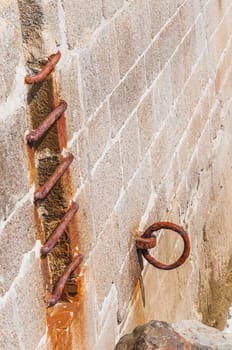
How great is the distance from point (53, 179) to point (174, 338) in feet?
2.77

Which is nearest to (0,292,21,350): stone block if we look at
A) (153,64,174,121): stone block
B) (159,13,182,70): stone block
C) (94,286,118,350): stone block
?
(94,286,118,350): stone block

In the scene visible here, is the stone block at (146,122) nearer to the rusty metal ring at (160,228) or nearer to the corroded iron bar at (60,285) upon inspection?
the rusty metal ring at (160,228)

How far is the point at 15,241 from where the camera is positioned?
2527 millimetres

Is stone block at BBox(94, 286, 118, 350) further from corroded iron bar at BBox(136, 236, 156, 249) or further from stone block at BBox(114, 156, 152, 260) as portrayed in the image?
corroded iron bar at BBox(136, 236, 156, 249)

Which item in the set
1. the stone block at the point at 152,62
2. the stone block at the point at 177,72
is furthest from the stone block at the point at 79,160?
the stone block at the point at 177,72

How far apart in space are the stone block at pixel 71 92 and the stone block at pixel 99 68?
70 mm

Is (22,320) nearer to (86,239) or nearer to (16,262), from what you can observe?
(16,262)

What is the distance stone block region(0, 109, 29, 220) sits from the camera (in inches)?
95.4

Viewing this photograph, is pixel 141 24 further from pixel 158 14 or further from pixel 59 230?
pixel 59 230

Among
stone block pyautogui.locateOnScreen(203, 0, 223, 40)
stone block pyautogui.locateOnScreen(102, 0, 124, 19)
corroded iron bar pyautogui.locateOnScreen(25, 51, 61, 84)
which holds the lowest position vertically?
stone block pyautogui.locateOnScreen(203, 0, 223, 40)

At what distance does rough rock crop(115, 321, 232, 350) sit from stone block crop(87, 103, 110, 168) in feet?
2.20

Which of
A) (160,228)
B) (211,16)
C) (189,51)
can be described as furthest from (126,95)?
(211,16)

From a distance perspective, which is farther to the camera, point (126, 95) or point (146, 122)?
point (146, 122)

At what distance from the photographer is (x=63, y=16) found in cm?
292
